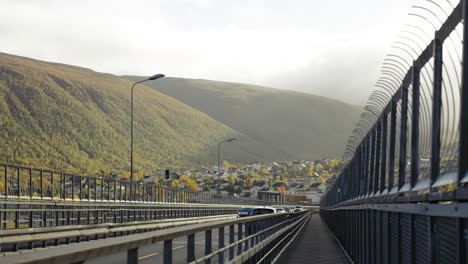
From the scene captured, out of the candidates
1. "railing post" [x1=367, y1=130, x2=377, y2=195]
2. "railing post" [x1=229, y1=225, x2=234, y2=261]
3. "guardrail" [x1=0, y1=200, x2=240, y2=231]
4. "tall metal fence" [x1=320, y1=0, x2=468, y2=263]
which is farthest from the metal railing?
"guardrail" [x1=0, y1=200, x2=240, y2=231]

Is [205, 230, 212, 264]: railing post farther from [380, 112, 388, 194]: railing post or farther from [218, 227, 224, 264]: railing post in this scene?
[380, 112, 388, 194]: railing post

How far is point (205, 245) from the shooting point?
962 cm

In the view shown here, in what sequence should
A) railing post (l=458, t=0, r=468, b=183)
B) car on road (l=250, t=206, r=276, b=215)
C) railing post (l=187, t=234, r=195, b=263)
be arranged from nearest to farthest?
railing post (l=458, t=0, r=468, b=183), railing post (l=187, t=234, r=195, b=263), car on road (l=250, t=206, r=276, b=215)

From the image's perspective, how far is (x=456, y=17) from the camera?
25.2 ft

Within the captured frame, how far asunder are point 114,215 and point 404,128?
95.4 ft

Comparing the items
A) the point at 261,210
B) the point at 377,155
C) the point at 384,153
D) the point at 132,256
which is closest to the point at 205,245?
the point at 132,256

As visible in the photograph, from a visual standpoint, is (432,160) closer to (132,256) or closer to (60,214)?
(132,256)

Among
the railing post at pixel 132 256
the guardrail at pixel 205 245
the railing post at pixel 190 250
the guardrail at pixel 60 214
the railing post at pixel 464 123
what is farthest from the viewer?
the guardrail at pixel 60 214

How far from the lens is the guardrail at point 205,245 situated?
4.26 metres

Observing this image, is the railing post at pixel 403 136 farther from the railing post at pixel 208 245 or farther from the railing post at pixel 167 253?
the railing post at pixel 167 253

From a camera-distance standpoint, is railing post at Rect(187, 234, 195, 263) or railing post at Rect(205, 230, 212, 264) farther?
railing post at Rect(205, 230, 212, 264)

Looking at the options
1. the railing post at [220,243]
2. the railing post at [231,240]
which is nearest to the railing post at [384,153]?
the railing post at [231,240]

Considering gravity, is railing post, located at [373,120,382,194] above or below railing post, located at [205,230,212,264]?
above

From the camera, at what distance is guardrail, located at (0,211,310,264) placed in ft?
14.0
